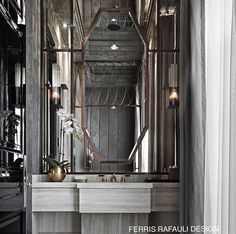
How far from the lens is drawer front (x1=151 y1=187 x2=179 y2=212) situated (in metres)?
3.08

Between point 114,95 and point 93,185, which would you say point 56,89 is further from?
point 93,185

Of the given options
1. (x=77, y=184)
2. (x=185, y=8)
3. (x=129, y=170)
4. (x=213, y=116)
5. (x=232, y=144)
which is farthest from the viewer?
(x=129, y=170)

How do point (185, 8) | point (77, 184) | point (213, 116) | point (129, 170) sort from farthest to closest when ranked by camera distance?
point (129, 170) → point (77, 184) → point (185, 8) → point (213, 116)

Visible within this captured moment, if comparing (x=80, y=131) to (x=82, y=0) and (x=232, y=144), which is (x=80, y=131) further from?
(x=232, y=144)

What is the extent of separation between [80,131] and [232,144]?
1.71m

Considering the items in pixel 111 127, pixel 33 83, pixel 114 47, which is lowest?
pixel 111 127

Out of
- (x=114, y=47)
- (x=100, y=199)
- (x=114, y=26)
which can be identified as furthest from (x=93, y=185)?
(x=114, y=26)

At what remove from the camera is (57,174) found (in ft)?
10.3

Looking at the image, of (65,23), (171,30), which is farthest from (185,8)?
(65,23)

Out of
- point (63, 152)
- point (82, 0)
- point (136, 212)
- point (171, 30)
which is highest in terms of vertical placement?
point (82, 0)

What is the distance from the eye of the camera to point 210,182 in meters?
2.38

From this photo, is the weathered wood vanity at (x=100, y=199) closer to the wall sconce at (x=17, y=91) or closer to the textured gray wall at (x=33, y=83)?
the textured gray wall at (x=33, y=83)

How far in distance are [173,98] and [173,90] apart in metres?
0.07

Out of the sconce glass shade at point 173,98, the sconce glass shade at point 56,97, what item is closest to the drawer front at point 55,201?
the sconce glass shade at point 56,97
